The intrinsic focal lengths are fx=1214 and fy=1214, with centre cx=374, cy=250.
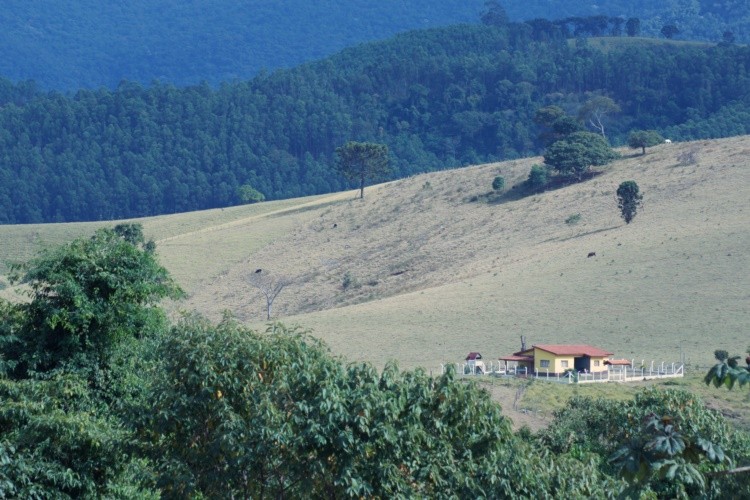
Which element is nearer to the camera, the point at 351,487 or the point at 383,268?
the point at 351,487

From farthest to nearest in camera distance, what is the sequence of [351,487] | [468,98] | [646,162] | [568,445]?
[468,98], [646,162], [568,445], [351,487]

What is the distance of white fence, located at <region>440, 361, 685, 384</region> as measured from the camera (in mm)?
38312

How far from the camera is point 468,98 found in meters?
176

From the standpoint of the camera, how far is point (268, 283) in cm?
7244

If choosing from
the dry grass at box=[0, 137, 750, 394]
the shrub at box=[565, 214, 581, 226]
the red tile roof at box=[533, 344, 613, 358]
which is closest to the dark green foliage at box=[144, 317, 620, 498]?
the dry grass at box=[0, 137, 750, 394]

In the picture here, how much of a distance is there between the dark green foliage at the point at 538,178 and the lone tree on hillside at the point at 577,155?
35.5 inches

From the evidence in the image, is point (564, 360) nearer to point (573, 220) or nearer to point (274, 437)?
point (274, 437)

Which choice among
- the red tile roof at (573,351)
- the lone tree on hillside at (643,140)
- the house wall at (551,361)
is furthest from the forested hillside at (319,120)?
the house wall at (551,361)

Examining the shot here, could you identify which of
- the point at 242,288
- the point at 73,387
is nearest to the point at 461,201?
the point at 242,288

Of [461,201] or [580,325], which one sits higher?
[461,201]

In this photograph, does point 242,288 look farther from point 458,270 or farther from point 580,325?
point 580,325

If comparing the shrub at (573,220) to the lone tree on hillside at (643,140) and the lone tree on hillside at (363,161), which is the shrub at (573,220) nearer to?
the lone tree on hillside at (643,140)

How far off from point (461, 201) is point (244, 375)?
73092mm

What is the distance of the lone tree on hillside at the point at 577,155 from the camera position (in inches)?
3349
